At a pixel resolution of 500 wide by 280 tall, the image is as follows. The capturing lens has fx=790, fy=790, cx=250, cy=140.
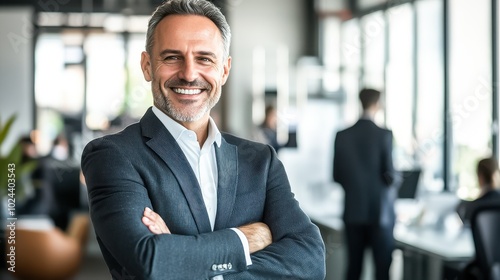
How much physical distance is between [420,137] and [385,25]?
1.82m

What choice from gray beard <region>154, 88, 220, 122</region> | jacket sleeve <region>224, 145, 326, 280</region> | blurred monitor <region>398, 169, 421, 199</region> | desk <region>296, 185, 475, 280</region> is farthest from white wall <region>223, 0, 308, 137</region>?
gray beard <region>154, 88, 220, 122</region>

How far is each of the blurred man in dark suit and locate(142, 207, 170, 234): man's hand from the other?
4089 millimetres

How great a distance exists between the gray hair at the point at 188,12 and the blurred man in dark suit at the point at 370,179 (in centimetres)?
397

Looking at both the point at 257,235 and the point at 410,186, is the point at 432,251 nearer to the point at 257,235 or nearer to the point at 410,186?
the point at 410,186

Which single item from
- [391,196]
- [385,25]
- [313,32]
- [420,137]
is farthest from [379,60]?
[391,196]

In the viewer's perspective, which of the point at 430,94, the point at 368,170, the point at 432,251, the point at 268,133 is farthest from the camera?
the point at 268,133

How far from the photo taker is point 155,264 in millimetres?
1509

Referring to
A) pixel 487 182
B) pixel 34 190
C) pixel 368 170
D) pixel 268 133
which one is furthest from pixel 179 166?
pixel 268 133

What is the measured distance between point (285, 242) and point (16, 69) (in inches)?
397

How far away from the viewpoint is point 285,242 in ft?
5.65

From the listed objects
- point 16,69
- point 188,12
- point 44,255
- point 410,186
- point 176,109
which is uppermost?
point 16,69

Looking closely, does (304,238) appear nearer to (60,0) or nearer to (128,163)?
(128,163)

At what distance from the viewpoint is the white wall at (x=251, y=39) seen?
1280 cm

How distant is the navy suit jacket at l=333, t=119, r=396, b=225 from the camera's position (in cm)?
556
